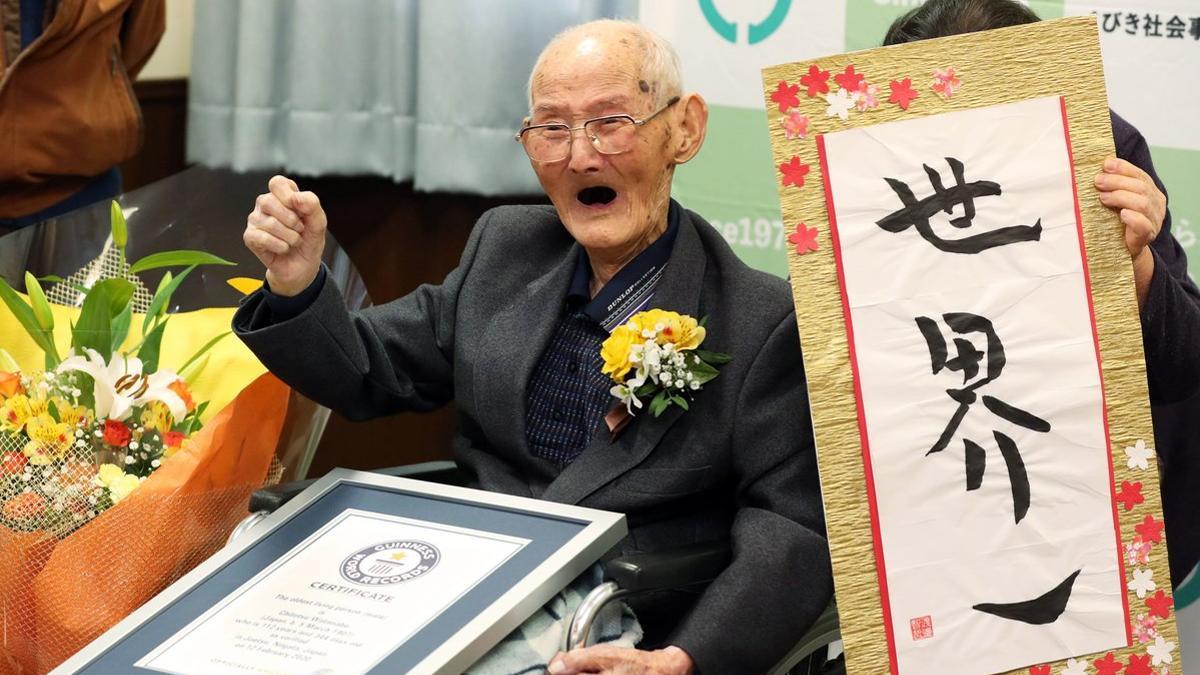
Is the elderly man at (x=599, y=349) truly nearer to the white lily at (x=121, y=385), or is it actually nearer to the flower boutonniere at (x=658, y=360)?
the flower boutonniere at (x=658, y=360)

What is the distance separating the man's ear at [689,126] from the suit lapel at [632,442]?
0.17m

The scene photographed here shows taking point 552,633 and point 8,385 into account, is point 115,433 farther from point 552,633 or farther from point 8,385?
point 552,633

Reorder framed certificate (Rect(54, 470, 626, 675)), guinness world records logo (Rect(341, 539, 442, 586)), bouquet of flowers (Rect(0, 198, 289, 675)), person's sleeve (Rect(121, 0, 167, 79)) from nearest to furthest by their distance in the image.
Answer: framed certificate (Rect(54, 470, 626, 675)) → guinness world records logo (Rect(341, 539, 442, 586)) → bouquet of flowers (Rect(0, 198, 289, 675)) → person's sleeve (Rect(121, 0, 167, 79))

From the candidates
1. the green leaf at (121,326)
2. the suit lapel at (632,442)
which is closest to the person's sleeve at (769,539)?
the suit lapel at (632,442)

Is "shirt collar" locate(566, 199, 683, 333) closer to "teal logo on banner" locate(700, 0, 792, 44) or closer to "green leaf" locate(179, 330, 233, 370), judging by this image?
"green leaf" locate(179, 330, 233, 370)

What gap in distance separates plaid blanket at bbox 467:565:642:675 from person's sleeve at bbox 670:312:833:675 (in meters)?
0.07

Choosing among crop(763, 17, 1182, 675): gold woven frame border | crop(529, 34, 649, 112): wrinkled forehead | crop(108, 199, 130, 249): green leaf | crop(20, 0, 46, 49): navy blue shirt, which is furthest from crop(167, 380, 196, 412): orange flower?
crop(20, 0, 46, 49): navy blue shirt

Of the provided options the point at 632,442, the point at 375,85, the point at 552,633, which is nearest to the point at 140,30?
the point at 375,85

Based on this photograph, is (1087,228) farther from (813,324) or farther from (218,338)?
(218,338)

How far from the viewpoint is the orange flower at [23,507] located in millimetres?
1820

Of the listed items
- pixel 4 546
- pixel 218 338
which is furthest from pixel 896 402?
pixel 4 546

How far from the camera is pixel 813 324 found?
5.72 feet

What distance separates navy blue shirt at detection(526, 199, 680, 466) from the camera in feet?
6.57

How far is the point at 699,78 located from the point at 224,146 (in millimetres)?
1267
